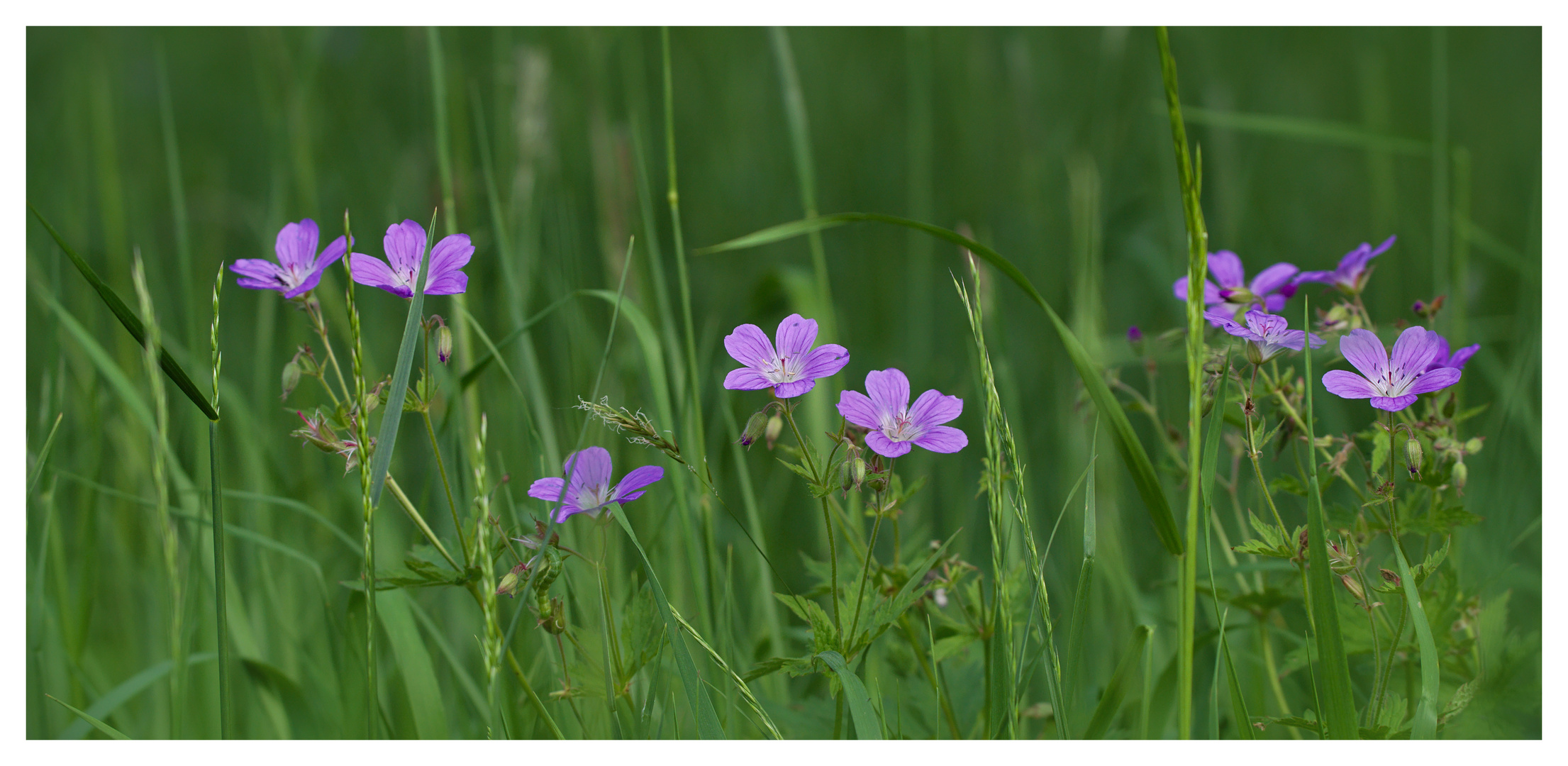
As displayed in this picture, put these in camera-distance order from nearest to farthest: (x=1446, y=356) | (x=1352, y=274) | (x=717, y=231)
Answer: (x=1446, y=356) < (x=1352, y=274) < (x=717, y=231)

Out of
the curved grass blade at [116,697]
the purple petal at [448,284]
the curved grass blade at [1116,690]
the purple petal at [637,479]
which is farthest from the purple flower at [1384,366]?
the curved grass blade at [116,697]

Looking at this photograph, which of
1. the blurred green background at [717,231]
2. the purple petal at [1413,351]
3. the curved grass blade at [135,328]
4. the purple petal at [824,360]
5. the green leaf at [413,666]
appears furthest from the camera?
the blurred green background at [717,231]

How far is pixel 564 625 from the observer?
1.22 meters

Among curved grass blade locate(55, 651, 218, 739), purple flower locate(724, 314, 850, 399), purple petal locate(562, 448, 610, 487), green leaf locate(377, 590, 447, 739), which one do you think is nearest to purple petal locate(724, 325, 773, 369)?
purple flower locate(724, 314, 850, 399)

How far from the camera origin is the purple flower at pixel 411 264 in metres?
1.21

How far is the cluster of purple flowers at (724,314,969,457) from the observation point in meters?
1.13

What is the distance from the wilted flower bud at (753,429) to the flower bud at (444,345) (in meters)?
0.37

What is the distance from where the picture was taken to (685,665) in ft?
3.98

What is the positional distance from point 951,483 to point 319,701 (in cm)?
157

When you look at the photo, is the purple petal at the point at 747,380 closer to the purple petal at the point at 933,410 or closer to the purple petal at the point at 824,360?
the purple petal at the point at 824,360

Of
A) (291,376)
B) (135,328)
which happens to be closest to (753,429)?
(291,376)

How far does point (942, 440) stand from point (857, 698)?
0.34m

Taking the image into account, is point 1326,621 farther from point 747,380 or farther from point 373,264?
point 373,264

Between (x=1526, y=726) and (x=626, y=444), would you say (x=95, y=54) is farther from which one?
(x=1526, y=726)
